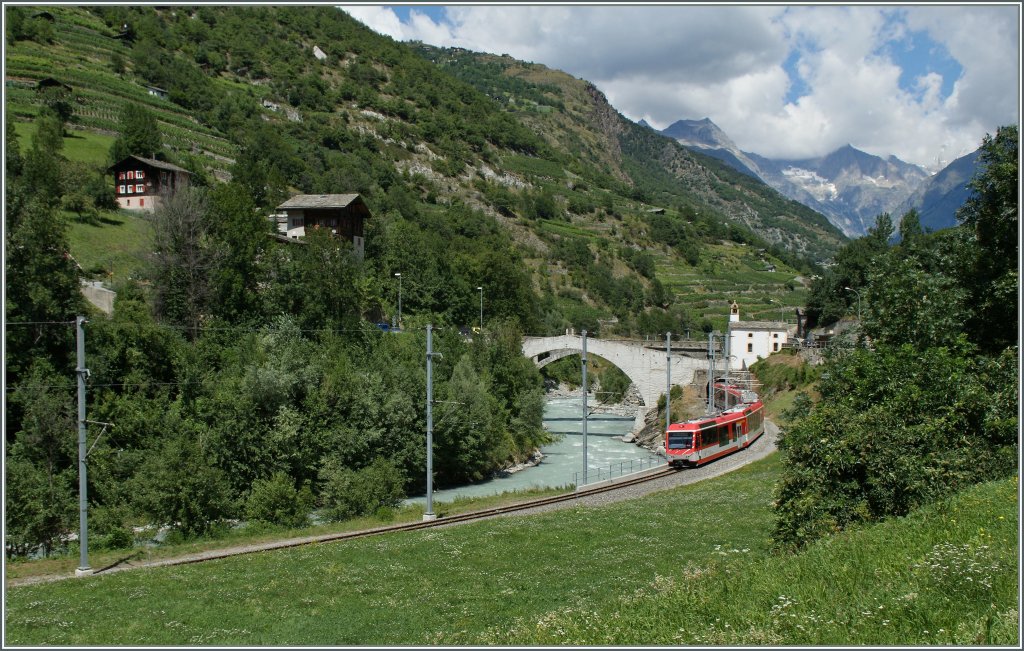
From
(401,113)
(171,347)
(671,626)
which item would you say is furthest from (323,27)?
(671,626)

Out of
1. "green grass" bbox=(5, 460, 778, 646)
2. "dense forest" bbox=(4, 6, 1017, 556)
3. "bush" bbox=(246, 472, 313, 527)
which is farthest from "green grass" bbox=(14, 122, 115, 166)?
"green grass" bbox=(5, 460, 778, 646)

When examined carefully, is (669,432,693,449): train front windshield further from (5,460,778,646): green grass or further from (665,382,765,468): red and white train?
(5,460,778,646): green grass

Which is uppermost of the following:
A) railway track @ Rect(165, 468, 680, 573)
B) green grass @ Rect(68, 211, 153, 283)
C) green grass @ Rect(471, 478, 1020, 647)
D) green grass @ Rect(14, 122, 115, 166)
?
green grass @ Rect(14, 122, 115, 166)

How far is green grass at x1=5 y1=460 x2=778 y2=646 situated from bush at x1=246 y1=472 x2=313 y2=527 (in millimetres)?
9861

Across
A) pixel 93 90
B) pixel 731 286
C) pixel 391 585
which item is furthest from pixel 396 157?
pixel 391 585

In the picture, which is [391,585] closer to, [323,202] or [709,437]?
[709,437]

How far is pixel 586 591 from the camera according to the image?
41.5 ft

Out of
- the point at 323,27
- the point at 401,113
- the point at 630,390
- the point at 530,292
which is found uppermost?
the point at 323,27

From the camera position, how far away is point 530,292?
83000 millimetres

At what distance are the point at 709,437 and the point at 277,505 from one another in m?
19.1

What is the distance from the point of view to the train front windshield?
3369 cm

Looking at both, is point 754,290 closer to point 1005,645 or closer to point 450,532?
point 450,532

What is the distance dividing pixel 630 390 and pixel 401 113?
98944mm

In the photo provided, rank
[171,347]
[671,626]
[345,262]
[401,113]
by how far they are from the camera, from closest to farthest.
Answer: [671,626] → [171,347] → [345,262] → [401,113]
